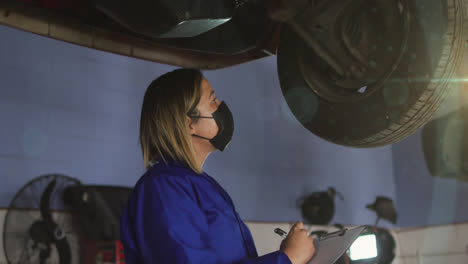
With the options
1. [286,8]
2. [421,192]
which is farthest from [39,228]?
[421,192]

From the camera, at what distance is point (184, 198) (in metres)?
0.96

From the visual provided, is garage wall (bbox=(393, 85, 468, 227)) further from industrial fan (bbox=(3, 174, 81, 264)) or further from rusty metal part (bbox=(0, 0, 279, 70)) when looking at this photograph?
industrial fan (bbox=(3, 174, 81, 264))

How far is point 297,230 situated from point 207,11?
656mm

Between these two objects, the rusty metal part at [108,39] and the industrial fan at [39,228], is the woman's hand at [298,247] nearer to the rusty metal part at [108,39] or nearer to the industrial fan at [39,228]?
the rusty metal part at [108,39]

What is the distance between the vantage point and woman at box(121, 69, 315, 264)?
2.99 feet

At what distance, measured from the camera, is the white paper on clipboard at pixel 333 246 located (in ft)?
3.27

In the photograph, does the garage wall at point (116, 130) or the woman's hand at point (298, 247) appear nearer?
the woman's hand at point (298, 247)

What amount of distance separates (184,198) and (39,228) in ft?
5.54

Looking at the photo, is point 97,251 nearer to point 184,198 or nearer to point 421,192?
point 184,198

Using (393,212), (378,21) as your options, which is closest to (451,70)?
(378,21)

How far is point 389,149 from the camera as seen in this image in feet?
17.1

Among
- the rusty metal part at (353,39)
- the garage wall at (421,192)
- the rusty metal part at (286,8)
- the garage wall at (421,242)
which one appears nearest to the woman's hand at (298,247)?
the rusty metal part at (353,39)

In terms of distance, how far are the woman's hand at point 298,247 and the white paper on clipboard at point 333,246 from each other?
0.02 meters

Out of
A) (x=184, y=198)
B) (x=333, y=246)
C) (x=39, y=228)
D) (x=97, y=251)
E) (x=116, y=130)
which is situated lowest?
(x=97, y=251)
